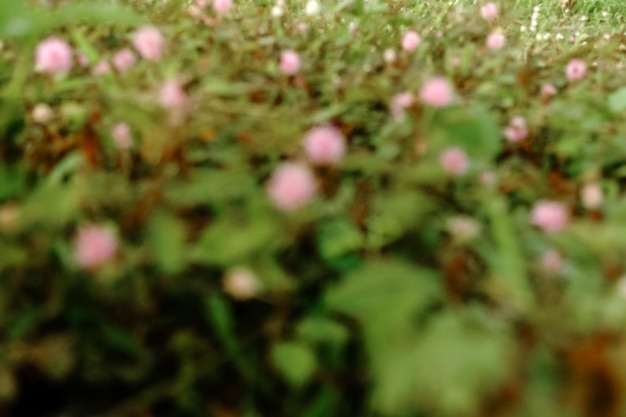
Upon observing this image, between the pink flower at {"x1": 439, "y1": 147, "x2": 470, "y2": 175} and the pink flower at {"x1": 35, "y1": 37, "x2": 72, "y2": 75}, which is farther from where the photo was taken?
the pink flower at {"x1": 35, "y1": 37, "x2": 72, "y2": 75}

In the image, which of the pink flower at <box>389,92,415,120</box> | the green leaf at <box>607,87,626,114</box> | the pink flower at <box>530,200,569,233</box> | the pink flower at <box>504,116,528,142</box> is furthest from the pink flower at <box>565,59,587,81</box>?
the pink flower at <box>530,200,569,233</box>

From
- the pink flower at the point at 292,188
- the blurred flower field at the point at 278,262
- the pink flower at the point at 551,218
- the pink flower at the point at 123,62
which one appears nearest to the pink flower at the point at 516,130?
the blurred flower field at the point at 278,262

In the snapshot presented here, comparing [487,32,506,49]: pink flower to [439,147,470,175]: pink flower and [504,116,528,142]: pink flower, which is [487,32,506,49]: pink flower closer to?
[504,116,528,142]: pink flower

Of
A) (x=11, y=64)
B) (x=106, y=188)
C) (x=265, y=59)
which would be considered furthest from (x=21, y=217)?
(x=265, y=59)

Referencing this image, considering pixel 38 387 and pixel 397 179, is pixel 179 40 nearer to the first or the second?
pixel 397 179

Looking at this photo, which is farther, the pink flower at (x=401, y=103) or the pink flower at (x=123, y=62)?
the pink flower at (x=123, y=62)

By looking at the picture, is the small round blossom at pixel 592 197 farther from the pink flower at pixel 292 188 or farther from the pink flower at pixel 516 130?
the pink flower at pixel 292 188

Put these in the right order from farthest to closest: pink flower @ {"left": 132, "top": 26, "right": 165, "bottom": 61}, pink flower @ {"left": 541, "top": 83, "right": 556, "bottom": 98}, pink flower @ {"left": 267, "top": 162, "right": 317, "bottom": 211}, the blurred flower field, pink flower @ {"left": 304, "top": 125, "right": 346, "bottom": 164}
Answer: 1. pink flower @ {"left": 541, "top": 83, "right": 556, "bottom": 98}
2. pink flower @ {"left": 132, "top": 26, "right": 165, "bottom": 61}
3. pink flower @ {"left": 304, "top": 125, "right": 346, "bottom": 164}
4. pink flower @ {"left": 267, "top": 162, "right": 317, "bottom": 211}
5. the blurred flower field

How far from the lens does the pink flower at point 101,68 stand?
118 cm

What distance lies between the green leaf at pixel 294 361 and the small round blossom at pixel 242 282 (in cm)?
7

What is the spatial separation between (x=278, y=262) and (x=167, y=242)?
171mm

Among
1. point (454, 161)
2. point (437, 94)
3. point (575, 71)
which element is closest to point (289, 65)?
point (437, 94)

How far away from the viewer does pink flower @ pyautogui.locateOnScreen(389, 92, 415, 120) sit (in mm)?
1091

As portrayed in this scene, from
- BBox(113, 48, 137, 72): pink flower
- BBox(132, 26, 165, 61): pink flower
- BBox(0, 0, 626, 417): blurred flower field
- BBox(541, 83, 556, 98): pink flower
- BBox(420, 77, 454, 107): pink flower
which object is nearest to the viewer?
BBox(0, 0, 626, 417): blurred flower field
